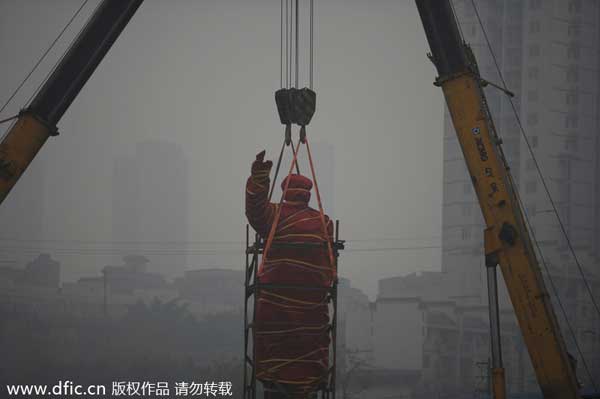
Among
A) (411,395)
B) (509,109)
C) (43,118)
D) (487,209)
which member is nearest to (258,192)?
(487,209)

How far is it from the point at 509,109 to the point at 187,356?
2469 cm

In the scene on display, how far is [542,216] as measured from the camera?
48562mm

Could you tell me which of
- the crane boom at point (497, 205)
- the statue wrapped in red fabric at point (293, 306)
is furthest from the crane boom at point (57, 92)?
the crane boom at point (497, 205)

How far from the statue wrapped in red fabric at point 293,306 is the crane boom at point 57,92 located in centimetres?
338

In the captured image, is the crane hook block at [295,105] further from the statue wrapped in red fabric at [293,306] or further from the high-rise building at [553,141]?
the high-rise building at [553,141]

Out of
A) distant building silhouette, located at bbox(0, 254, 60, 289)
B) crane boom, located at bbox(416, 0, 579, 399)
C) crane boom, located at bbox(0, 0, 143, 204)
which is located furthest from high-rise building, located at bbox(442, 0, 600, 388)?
crane boom, located at bbox(0, 0, 143, 204)

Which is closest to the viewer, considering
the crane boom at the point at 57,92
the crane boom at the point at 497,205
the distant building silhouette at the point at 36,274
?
the crane boom at the point at 497,205

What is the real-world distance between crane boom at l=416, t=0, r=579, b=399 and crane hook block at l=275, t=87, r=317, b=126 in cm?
188

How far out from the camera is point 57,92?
1195 cm

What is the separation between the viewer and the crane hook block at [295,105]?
1165 centimetres

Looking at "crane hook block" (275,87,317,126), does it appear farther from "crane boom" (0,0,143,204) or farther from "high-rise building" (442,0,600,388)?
"high-rise building" (442,0,600,388)

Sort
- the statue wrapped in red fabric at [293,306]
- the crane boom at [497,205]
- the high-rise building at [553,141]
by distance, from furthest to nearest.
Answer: the high-rise building at [553,141], the statue wrapped in red fabric at [293,306], the crane boom at [497,205]

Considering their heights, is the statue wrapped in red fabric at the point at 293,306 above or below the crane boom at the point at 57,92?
below

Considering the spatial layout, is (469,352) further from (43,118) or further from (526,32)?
(43,118)
